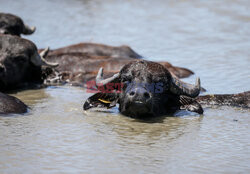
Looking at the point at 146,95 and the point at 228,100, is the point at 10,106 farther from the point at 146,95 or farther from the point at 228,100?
the point at 228,100

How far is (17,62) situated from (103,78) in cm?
210

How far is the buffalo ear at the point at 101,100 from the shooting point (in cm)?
868

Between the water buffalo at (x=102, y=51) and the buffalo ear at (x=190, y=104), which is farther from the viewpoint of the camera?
the water buffalo at (x=102, y=51)

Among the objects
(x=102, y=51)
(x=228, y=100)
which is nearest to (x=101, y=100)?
(x=228, y=100)

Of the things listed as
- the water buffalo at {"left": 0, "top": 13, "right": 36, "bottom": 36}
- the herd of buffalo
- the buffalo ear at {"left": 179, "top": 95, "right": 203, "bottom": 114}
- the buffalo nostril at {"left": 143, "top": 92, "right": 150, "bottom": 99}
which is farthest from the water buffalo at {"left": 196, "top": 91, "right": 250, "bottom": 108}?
the water buffalo at {"left": 0, "top": 13, "right": 36, "bottom": 36}

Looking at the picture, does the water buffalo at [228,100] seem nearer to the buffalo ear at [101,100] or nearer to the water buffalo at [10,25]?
the buffalo ear at [101,100]

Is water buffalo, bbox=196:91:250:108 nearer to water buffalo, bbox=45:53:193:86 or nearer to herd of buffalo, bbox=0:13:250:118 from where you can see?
herd of buffalo, bbox=0:13:250:118

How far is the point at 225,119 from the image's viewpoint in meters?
8.09

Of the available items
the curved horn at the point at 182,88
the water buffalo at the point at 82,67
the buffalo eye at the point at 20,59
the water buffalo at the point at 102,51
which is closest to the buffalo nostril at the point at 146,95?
the curved horn at the point at 182,88

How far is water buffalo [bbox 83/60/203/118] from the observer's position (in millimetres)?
7457

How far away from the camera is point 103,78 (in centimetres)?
1070

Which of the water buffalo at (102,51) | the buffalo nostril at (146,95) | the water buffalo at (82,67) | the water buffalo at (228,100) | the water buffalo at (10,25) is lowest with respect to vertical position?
the water buffalo at (228,100)

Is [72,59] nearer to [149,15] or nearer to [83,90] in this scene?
[83,90]

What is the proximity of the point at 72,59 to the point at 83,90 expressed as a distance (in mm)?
3383
